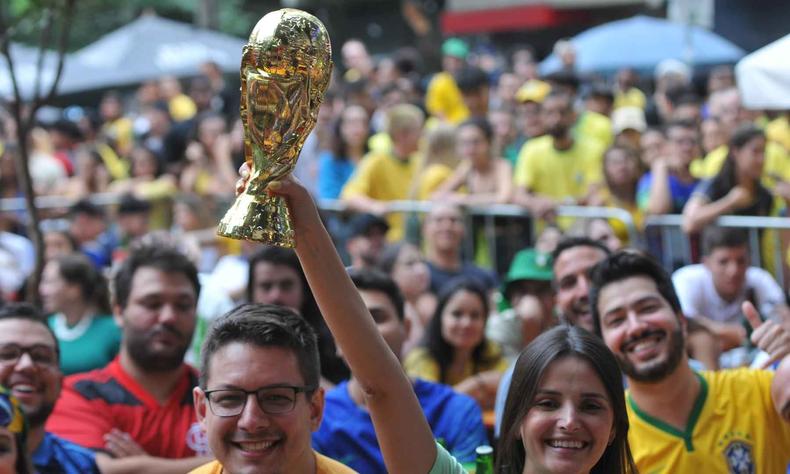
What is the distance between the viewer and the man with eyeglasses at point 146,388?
5.19m

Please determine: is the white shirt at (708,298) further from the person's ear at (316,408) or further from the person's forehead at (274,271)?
the person's ear at (316,408)

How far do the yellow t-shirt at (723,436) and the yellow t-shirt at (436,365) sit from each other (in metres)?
2.20

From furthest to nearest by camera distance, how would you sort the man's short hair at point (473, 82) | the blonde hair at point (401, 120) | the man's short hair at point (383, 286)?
the man's short hair at point (473, 82) → the blonde hair at point (401, 120) → the man's short hair at point (383, 286)

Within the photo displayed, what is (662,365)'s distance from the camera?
4.64 metres

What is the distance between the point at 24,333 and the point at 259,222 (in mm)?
2378

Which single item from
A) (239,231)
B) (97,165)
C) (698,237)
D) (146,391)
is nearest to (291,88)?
(239,231)

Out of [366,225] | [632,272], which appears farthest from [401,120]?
[632,272]

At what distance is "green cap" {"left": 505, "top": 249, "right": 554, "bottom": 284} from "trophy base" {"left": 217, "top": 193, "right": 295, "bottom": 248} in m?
4.27

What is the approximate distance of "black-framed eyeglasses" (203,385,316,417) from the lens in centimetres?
378

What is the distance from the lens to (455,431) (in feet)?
17.2

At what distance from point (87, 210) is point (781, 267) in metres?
5.98

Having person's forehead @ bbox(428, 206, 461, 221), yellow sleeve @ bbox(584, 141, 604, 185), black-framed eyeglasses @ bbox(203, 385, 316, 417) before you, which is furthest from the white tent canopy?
black-framed eyeglasses @ bbox(203, 385, 316, 417)

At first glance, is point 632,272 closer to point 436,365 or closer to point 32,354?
point 436,365

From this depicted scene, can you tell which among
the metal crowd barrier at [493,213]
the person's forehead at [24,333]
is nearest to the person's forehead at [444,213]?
the metal crowd barrier at [493,213]
